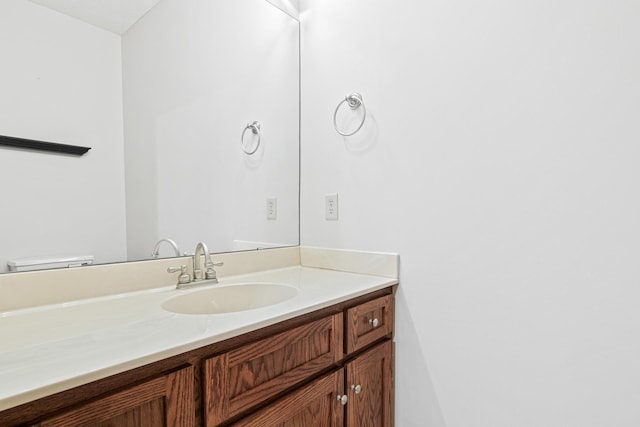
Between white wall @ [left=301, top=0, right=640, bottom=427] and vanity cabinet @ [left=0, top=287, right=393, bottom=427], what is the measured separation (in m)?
0.19

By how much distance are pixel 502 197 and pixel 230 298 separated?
37.8 inches

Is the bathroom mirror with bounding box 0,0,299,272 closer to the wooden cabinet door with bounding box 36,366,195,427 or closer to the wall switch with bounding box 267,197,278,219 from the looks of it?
the wall switch with bounding box 267,197,278,219

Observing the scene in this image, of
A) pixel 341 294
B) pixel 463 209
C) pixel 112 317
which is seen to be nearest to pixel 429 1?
pixel 463 209

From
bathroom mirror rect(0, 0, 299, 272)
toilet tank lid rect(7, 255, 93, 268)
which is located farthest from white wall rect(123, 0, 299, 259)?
toilet tank lid rect(7, 255, 93, 268)

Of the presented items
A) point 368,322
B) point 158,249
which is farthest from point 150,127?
point 368,322

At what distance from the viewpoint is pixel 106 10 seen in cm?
110

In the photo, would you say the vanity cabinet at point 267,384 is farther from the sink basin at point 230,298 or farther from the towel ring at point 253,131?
the towel ring at point 253,131

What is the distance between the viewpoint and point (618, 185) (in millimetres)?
930

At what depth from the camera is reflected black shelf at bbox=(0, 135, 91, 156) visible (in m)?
0.91

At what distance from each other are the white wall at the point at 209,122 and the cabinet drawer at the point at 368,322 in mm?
Result: 569

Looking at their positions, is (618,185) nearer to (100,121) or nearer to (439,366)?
(439,366)

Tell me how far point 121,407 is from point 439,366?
38.9 inches

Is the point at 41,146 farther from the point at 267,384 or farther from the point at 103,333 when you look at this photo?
the point at 267,384

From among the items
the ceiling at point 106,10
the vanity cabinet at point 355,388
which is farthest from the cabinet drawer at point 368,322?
the ceiling at point 106,10
